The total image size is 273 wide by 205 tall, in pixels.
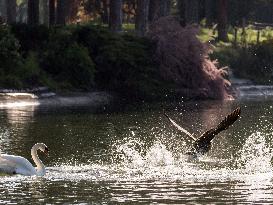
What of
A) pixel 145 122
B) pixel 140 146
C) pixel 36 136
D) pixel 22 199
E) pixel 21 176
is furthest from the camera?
pixel 145 122

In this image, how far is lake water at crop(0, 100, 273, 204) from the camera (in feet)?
72.8

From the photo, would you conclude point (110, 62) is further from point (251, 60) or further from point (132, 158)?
point (132, 158)

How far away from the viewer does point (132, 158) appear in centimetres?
3005

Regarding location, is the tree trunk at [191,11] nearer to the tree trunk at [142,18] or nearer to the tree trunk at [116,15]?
the tree trunk at [142,18]

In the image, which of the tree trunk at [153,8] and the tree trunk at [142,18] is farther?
the tree trunk at [153,8]

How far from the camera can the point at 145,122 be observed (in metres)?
43.6

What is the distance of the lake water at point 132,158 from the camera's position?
874 inches

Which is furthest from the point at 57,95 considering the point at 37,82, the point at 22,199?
the point at 22,199

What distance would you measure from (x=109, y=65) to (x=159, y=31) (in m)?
5.24

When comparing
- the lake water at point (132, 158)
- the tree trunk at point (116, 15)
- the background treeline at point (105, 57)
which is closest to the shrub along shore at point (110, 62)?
the background treeline at point (105, 57)

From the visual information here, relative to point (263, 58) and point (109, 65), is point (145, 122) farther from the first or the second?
point (263, 58)

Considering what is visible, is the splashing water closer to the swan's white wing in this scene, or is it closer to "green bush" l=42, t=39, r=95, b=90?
the swan's white wing

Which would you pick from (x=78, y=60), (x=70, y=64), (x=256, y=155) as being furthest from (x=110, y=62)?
(x=256, y=155)

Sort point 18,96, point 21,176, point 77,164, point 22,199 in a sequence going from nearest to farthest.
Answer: point 22,199
point 21,176
point 77,164
point 18,96
